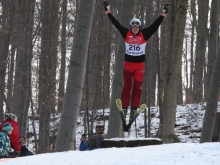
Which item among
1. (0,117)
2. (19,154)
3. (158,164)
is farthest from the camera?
(0,117)

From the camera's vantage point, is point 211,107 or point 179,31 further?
point 211,107

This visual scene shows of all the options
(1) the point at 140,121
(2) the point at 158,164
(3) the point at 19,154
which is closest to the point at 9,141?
(3) the point at 19,154

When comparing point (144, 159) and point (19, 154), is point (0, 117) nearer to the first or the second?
point (19, 154)

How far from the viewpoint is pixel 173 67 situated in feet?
30.9

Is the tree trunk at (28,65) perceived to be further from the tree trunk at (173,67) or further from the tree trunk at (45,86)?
the tree trunk at (173,67)

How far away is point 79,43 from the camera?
881cm

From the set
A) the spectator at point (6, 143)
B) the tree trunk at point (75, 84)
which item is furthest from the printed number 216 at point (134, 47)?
the spectator at point (6, 143)

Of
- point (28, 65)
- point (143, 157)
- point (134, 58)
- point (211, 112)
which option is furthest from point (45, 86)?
point (143, 157)

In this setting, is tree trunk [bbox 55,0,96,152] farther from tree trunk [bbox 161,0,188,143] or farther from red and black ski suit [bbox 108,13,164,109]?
tree trunk [bbox 161,0,188,143]

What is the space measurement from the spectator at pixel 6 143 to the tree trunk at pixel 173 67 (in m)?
3.20

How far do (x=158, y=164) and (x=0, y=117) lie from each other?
13.7m

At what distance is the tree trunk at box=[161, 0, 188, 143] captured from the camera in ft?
30.2

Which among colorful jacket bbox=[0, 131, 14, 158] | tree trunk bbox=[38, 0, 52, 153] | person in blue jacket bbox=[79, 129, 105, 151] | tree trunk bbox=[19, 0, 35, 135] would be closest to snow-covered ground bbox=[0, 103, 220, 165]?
colorful jacket bbox=[0, 131, 14, 158]

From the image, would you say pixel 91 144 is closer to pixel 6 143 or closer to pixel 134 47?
pixel 6 143
